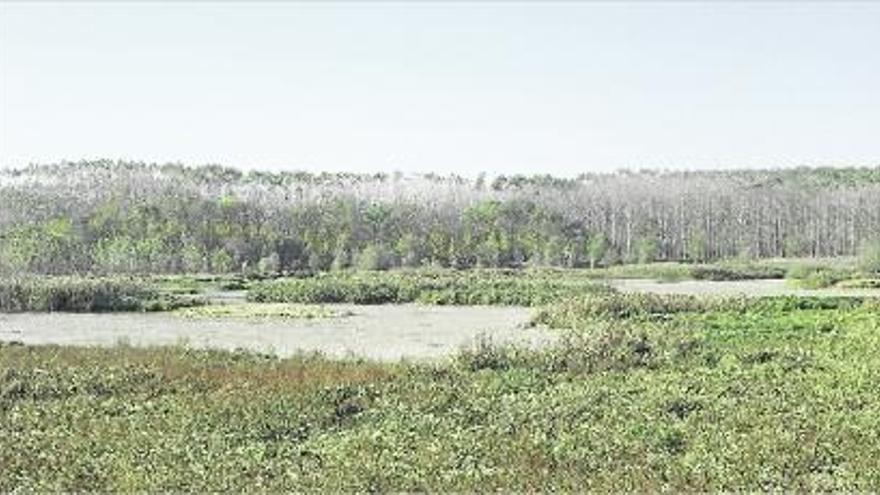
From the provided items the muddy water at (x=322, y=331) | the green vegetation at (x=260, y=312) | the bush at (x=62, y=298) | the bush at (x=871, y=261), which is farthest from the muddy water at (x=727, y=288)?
the bush at (x=62, y=298)

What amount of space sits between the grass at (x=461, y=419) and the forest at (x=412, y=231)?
275 ft

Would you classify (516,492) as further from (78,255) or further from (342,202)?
(342,202)

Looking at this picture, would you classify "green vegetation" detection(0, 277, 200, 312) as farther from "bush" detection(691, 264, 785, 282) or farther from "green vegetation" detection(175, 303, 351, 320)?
"bush" detection(691, 264, 785, 282)

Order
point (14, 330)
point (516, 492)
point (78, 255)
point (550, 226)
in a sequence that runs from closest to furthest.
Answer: point (516, 492) < point (14, 330) < point (78, 255) < point (550, 226)

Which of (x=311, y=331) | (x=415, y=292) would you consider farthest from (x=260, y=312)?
(x=415, y=292)

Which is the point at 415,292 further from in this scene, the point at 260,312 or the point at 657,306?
the point at 657,306

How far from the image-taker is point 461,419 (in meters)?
22.3

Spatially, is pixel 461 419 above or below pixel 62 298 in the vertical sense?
above

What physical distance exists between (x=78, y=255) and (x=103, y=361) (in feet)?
309

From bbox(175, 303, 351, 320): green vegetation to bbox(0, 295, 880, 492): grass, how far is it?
22.9 m

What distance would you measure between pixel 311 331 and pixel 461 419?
27586mm

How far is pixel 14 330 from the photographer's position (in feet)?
162

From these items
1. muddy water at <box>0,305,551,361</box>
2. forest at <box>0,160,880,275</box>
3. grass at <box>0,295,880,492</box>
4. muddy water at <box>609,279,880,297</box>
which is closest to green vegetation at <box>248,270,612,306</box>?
muddy water at <box>0,305,551,361</box>

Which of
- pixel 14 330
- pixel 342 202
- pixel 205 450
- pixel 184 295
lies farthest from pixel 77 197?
pixel 205 450
